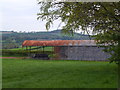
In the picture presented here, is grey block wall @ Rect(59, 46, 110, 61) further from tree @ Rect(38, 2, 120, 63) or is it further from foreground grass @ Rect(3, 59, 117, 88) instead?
foreground grass @ Rect(3, 59, 117, 88)

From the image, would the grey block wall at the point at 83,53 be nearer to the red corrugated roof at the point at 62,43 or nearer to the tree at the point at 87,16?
the red corrugated roof at the point at 62,43

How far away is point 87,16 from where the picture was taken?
27.7 ft

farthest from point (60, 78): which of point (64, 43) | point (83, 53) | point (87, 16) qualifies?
point (64, 43)

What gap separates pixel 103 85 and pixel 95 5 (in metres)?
4.23

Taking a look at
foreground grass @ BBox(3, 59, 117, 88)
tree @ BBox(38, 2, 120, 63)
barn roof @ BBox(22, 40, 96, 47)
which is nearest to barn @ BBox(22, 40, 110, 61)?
barn roof @ BBox(22, 40, 96, 47)

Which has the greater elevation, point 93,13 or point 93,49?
point 93,13

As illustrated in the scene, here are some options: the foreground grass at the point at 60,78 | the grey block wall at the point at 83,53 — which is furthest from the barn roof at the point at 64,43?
the foreground grass at the point at 60,78

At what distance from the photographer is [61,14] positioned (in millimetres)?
9617

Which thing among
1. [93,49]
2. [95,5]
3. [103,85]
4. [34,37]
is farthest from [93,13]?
[34,37]

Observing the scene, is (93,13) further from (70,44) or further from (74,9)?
(70,44)

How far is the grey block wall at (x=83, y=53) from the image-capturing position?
2085 cm

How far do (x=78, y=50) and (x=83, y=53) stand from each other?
65 centimetres

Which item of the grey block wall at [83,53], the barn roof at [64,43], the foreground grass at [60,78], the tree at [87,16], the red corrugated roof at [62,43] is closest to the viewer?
the foreground grass at [60,78]

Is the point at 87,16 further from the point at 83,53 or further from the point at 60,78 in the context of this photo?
the point at 83,53
